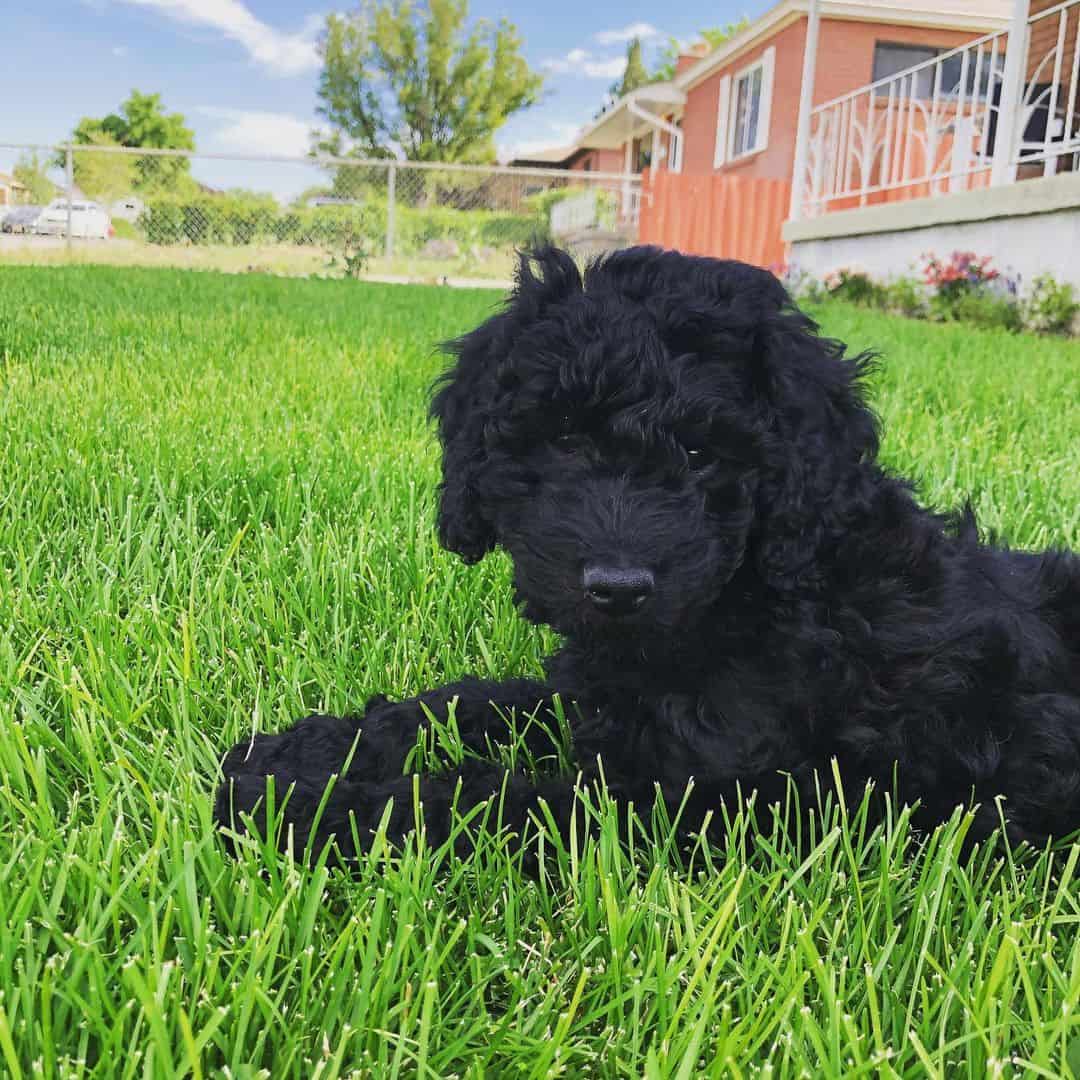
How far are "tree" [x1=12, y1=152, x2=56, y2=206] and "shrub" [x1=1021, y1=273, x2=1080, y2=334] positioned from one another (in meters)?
19.3

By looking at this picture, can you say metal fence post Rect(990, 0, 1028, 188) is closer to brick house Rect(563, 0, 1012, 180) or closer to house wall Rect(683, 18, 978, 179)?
house wall Rect(683, 18, 978, 179)

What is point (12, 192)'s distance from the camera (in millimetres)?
21406

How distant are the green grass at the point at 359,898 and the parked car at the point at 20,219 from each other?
65.7ft

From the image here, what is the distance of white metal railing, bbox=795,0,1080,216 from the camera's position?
36.8ft

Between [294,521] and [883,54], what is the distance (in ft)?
76.3

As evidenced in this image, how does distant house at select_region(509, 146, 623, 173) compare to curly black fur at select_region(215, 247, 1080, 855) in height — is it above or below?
above

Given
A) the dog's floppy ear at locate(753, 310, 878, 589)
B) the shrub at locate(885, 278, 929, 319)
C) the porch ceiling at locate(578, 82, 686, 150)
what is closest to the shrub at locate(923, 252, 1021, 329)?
the shrub at locate(885, 278, 929, 319)

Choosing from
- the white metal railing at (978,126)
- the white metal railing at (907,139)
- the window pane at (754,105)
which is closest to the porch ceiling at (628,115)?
the window pane at (754,105)

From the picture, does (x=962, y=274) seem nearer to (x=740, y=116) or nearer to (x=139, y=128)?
(x=740, y=116)

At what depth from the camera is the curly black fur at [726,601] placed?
5.92 feet

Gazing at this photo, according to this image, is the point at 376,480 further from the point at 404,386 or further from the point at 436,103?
the point at 436,103

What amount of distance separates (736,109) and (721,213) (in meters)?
8.17

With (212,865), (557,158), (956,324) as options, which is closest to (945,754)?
(212,865)

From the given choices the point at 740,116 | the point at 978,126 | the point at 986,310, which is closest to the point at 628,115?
the point at 740,116
